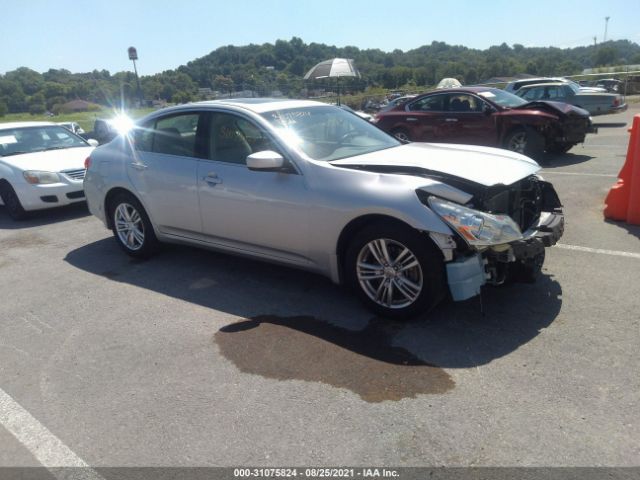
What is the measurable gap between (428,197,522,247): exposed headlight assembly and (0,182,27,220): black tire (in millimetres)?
6983

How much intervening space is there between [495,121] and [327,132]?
652 cm

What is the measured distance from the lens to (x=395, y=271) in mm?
3805

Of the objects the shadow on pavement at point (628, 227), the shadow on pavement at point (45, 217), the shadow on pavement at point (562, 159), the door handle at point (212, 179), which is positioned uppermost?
the door handle at point (212, 179)

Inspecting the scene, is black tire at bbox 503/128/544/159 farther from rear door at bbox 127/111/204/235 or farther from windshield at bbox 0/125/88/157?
windshield at bbox 0/125/88/157

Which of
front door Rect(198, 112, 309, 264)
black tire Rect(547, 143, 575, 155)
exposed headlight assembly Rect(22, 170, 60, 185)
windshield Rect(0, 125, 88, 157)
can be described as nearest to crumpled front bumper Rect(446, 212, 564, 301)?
front door Rect(198, 112, 309, 264)

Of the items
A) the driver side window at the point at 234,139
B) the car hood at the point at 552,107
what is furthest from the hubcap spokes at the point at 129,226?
the car hood at the point at 552,107

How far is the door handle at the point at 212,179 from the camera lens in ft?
15.4

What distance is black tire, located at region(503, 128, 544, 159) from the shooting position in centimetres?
1006

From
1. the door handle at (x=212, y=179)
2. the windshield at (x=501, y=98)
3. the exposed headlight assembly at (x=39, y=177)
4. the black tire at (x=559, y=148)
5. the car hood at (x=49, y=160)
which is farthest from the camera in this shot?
the windshield at (x=501, y=98)

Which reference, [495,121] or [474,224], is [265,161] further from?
[495,121]

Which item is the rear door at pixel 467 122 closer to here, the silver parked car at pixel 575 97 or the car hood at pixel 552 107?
the car hood at pixel 552 107

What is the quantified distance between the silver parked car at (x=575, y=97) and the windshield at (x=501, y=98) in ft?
21.3

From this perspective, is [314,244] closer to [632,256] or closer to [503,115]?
[632,256]

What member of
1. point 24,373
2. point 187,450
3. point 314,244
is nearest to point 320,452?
point 187,450
